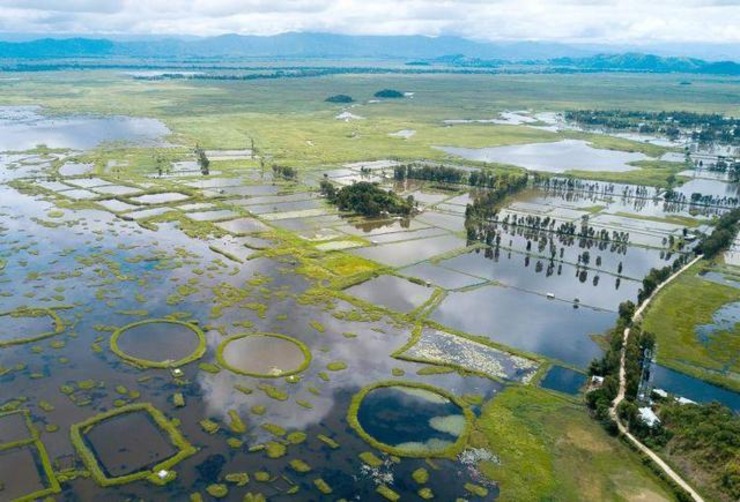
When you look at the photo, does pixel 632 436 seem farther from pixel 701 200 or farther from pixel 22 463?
pixel 701 200

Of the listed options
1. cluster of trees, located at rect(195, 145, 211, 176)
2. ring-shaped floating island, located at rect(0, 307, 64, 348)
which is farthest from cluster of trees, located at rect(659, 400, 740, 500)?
cluster of trees, located at rect(195, 145, 211, 176)

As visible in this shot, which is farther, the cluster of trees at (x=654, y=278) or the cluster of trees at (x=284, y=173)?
the cluster of trees at (x=284, y=173)

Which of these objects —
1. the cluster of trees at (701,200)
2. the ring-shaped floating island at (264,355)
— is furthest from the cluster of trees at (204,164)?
the cluster of trees at (701,200)

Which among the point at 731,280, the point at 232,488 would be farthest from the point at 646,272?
the point at 232,488

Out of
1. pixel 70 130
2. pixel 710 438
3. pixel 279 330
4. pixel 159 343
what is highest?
pixel 70 130

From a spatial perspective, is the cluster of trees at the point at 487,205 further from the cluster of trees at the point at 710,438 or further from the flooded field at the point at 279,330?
the cluster of trees at the point at 710,438

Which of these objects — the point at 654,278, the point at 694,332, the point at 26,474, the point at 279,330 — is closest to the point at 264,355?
the point at 279,330
